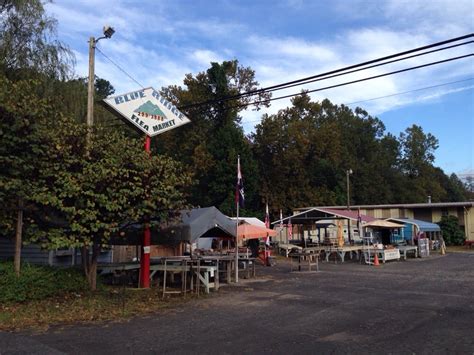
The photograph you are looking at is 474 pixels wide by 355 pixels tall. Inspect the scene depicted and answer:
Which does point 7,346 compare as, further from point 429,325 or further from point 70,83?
Answer: point 70,83

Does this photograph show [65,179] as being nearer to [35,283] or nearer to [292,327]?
[35,283]

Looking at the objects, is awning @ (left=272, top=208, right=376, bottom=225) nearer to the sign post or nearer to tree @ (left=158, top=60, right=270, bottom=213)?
tree @ (left=158, top=60, right=270, bottom=213)

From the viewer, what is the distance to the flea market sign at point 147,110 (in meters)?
14.9

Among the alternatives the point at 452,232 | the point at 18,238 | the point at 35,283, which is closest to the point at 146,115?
the point at 18,238

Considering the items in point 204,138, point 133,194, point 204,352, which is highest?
point 204,138

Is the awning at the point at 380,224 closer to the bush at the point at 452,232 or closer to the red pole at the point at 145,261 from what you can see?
the bush at the point at 452,232

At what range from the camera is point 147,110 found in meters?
15.5

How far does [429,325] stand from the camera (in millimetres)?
8969

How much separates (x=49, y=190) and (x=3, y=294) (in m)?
2.47

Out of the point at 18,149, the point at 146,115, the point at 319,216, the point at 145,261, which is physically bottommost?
the point at 145,261

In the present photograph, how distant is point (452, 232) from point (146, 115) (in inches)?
1464

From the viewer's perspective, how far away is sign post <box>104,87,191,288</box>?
14.4m

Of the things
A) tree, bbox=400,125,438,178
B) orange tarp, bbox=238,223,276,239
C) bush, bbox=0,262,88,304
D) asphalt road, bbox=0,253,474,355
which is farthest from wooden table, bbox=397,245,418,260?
tree, bbox=400,125,438,178

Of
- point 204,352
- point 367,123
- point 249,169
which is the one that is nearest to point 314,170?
point 249,169
